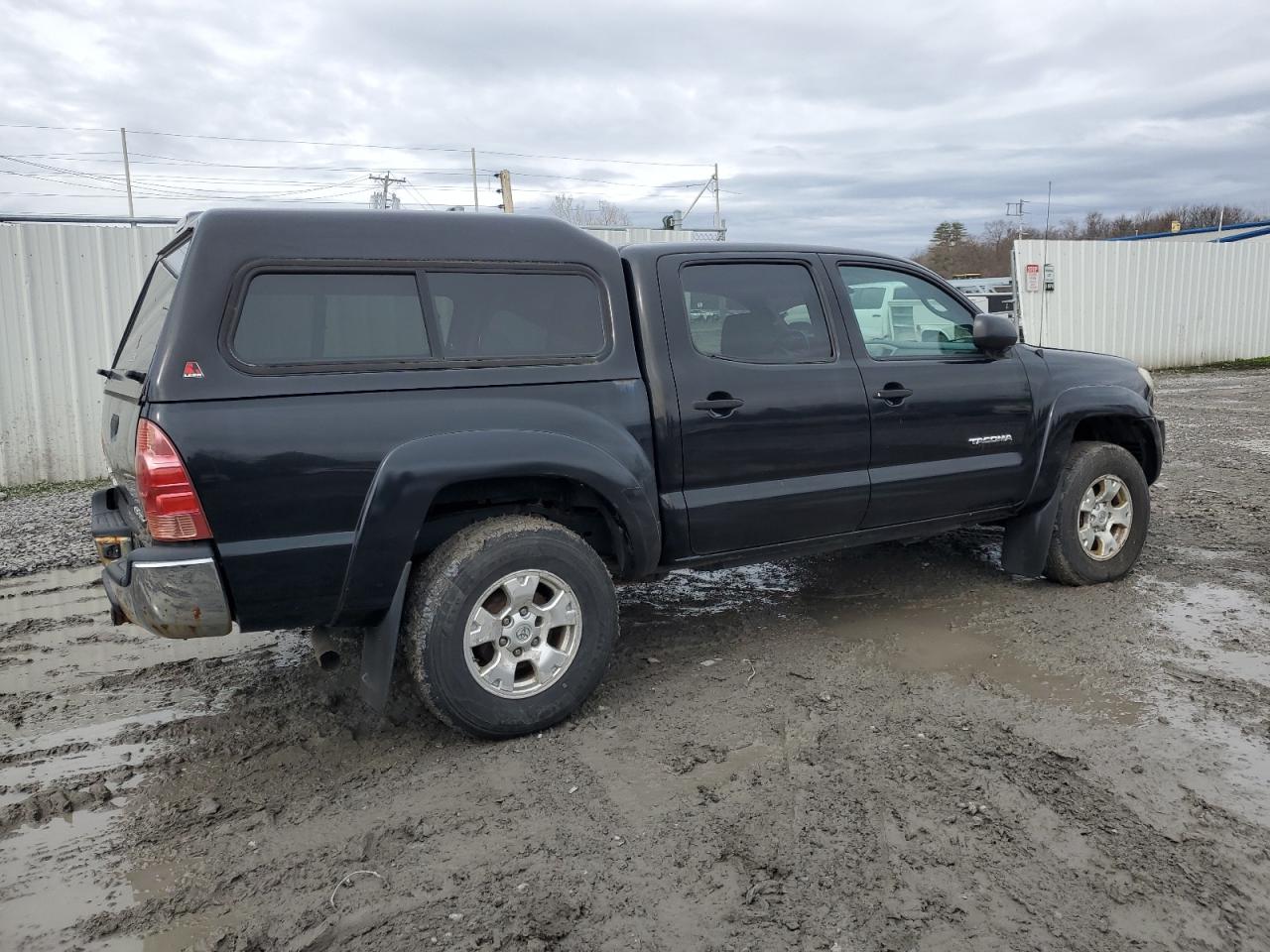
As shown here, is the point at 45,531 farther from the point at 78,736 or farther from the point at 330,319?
the point at 330,319

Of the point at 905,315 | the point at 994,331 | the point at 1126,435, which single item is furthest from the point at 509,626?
the point at 1126,435

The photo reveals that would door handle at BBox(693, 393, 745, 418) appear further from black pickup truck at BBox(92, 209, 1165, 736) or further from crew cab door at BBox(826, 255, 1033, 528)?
crew cab door at BBox(826, 255, 1033, 528)

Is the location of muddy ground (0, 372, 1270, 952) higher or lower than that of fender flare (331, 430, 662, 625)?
lower

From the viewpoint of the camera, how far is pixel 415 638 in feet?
11.4

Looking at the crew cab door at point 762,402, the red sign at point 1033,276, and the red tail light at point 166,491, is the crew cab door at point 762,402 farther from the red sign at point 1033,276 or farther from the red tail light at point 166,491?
the red sign at point 1033,276

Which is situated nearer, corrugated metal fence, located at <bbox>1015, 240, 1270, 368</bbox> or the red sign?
the red sign

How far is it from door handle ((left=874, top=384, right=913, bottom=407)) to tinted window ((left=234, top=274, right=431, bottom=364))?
84.4 inches

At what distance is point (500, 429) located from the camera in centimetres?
353

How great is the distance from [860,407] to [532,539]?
1.73 metres

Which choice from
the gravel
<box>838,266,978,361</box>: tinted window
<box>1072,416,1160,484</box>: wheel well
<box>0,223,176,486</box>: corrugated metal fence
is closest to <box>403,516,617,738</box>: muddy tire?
<box>838,266,978,361</box>: tinted window

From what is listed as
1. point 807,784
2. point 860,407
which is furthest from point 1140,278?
point 807,784

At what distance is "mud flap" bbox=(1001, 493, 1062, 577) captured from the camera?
16.9ft

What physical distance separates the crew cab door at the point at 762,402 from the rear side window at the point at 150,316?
1.90 meters

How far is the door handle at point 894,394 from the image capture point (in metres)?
4.50
